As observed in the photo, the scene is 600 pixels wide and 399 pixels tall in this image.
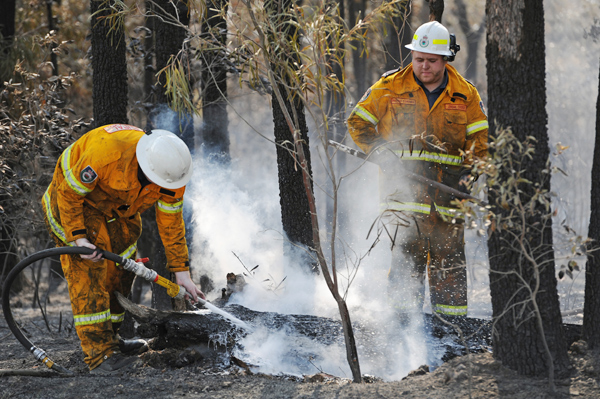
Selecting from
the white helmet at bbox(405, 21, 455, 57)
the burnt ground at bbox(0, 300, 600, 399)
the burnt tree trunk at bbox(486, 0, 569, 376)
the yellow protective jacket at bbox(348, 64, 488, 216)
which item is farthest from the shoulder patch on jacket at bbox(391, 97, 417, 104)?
the burnt ground at bbox(0, 300, 600, 399)

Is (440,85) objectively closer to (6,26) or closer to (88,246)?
(88,246)

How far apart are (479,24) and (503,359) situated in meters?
19.1

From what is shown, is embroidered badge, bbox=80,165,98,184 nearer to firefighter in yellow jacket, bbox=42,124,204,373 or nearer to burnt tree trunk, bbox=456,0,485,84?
firefighter in yellow jacket, bbox=42,124,204,373

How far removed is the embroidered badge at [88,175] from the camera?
12.7 feet

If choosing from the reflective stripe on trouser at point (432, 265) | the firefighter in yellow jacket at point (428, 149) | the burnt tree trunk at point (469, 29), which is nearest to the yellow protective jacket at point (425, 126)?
the firefighter in yellow jacket at point (428, 149)

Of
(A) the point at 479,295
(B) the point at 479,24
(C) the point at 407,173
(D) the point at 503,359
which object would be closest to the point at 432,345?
(D) the point at 503,359

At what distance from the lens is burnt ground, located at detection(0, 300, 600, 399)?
3076 mm

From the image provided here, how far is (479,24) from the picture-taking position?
2027 cm

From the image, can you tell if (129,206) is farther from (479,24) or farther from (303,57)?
(479,24)

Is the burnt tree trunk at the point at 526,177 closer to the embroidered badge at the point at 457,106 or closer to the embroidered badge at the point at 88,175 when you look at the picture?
the embroidered badge at the point at 457,106

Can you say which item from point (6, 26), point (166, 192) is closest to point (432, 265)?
point (166, 192)

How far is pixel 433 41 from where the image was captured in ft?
14.8

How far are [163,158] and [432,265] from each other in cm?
220

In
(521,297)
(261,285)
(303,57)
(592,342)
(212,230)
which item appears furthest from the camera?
(212,230)
